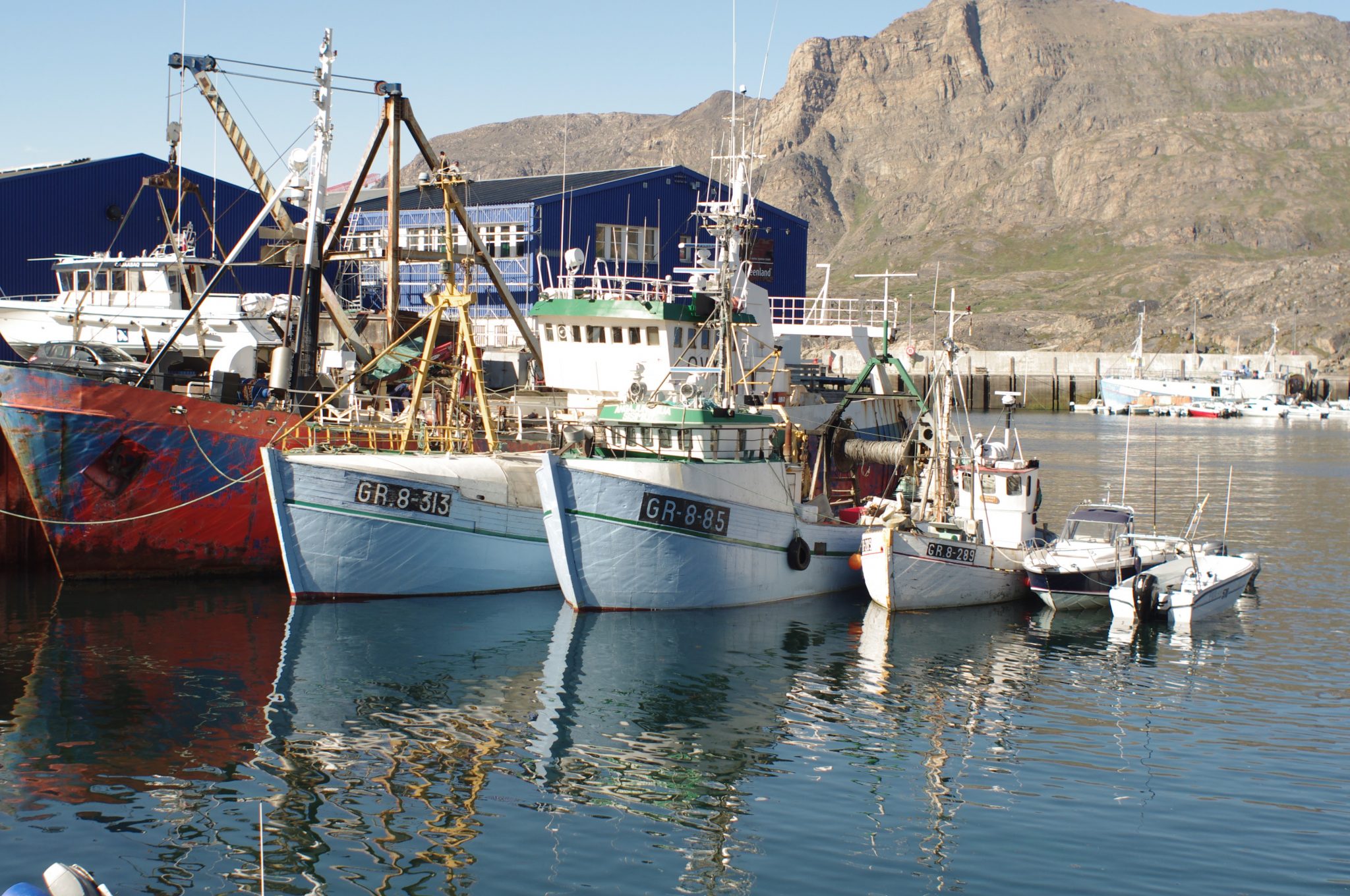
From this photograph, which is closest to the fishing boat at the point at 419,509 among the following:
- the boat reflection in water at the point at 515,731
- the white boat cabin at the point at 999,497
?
the boat reflection in water at the point at 515,731

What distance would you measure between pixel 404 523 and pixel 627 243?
2729cm

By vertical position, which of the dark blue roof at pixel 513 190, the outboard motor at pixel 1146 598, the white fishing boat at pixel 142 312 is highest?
the dark blue roof at pixel 513 190

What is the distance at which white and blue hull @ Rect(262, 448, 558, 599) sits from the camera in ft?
80.6

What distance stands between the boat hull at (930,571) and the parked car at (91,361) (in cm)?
1805

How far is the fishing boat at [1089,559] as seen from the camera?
26.9 m

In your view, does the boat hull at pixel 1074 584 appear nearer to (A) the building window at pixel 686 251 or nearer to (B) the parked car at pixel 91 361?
(B) the parked car at pixel 91 361

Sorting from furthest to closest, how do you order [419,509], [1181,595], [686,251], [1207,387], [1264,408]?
[1207,387] → [1264,408] → [686,251] → [1181,595] → [419,509]

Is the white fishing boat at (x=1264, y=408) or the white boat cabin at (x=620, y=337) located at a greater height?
A: the white boat cabin at (x=620, y=337)

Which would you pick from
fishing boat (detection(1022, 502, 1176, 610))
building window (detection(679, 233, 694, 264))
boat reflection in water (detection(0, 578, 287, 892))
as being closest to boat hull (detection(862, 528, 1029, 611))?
fishing boat (detection(1022, 502, 1176, 610))

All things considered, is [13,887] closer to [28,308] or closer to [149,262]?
[149,262]

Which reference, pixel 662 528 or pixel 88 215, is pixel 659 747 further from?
pixel 88 215

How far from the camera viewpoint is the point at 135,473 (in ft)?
85.7

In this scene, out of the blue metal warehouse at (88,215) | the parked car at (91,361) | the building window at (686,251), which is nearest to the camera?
the parked car at (91,361)

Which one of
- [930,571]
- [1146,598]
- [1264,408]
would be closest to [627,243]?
[930,571]
